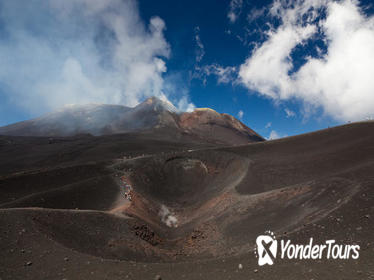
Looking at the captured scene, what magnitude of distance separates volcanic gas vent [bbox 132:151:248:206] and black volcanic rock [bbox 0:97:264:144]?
5939 centimetres

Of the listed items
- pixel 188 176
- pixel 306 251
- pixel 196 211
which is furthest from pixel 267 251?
pixel 188 176

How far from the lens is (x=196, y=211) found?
24.5m

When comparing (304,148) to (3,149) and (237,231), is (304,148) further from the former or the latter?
(3,149)

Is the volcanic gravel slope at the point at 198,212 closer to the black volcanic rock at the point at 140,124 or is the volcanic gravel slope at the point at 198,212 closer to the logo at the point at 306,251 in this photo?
the logo at the point at 306,251

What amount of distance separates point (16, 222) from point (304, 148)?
99.6 feet

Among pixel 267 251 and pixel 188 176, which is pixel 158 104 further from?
pixel 267 251

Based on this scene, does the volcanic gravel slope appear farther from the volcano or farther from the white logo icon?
the white logo icon

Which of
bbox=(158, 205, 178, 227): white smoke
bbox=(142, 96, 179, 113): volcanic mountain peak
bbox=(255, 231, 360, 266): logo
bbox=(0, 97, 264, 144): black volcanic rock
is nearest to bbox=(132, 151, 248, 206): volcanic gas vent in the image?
bbox=(158, 205, 178, 227): white smoke

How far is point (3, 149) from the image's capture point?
2549 inches

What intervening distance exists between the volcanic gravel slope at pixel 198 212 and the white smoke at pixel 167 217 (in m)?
0.22

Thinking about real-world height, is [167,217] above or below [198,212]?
below

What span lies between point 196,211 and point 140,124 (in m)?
92.0

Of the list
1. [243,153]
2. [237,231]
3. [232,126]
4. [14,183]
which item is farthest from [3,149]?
[232,126]

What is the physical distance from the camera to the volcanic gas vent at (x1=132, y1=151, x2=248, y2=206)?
92.6 ft
